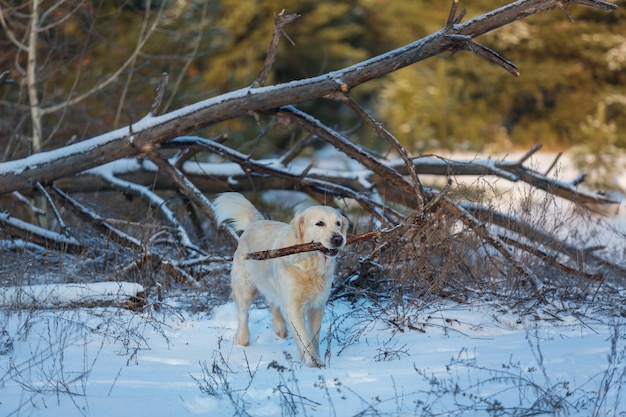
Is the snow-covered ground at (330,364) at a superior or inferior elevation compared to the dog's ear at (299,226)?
inferior

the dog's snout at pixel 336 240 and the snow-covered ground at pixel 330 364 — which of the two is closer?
the snow-covered ground at pixel 330 364

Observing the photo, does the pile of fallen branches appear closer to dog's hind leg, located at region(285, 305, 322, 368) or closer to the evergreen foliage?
dog's hind leg, located at region(285, 305, 322, 368)

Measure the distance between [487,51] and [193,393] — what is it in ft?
12.3

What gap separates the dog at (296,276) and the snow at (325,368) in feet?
0.52

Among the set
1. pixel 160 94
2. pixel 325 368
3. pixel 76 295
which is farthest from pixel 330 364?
pixel 160 94

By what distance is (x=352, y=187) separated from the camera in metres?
8.63

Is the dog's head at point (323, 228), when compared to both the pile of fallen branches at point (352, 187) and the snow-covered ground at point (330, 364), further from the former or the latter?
the snow-covered ground at point (330, 364)

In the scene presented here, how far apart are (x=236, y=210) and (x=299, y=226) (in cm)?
121

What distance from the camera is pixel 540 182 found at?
826 cm

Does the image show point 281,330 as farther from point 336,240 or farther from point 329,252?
point 336,240

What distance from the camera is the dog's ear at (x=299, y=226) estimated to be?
5.24m

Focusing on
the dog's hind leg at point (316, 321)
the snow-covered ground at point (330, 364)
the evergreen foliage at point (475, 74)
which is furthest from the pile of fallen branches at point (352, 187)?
the evergreen foliage at point (475, 74)

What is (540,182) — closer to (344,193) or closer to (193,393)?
(344,193)

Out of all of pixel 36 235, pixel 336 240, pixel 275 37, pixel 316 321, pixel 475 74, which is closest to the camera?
pixel 336 240
